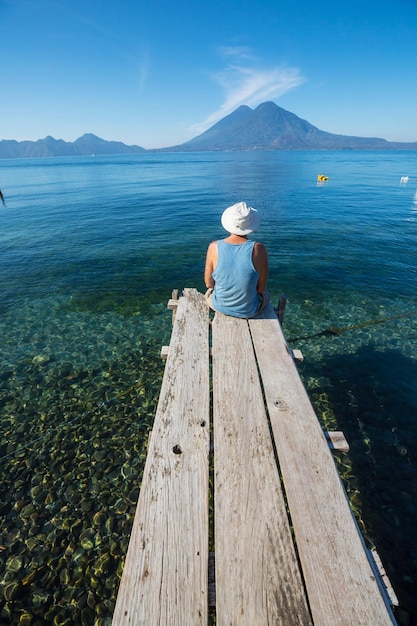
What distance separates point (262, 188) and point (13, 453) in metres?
47.5

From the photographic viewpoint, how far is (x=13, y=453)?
7.12m

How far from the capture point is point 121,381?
936 centimetres

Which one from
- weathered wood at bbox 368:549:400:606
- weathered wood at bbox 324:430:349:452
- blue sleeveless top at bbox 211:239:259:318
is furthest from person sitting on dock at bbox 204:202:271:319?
weathered wood at bbox 368:549:400:606

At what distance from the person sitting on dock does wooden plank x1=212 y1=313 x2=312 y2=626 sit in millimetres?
→ 1992

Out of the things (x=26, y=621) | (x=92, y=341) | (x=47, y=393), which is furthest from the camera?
(x=92, y=341)

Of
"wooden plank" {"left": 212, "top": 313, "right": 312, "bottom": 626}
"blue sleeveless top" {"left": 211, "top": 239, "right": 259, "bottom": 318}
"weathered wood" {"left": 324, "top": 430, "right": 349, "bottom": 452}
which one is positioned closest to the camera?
"wooden plank" {"left": 212, "top": 313, "right": 312, "bottom": 626}

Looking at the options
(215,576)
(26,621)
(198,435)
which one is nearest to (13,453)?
(26,621)

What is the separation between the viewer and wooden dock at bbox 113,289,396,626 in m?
2.31

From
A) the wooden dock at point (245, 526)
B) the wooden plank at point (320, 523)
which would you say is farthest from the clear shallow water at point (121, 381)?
the wooden plank at point (320, 523)

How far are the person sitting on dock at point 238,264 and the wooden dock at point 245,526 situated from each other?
6.28ft

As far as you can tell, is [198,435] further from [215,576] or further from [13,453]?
[13,453]

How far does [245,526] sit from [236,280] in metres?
3.86

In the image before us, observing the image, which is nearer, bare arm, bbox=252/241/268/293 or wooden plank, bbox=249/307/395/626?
wooden plank, bbox=249/307/395/626

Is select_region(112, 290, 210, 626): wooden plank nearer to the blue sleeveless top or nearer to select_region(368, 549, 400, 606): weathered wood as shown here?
select_region(368, 549, 400, 606): weathered wood
